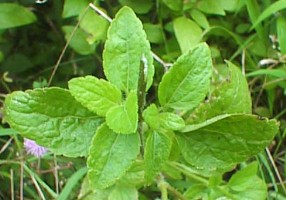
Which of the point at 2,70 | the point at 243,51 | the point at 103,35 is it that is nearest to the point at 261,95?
the point at 243,51

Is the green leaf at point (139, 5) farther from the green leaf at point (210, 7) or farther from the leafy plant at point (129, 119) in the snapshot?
the leafy plant at point (129, 119)

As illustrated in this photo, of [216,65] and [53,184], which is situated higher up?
[216,65]

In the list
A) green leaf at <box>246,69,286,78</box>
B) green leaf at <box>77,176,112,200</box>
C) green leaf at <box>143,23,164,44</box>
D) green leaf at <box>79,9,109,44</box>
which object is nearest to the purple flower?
green leaf at <box>77,176,112,200</box>

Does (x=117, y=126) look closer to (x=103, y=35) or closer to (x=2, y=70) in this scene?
(x=103, y=35)

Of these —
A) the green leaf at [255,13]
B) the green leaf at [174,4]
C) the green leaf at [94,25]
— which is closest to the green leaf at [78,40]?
the green leaf at [94,25]

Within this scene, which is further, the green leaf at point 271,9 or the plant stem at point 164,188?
the green leaf at point 271,9

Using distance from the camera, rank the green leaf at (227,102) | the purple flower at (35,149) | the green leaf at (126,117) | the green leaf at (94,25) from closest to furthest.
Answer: the green leaf at (126,117)
the green leaf at (227,102)
the purple flower at (35,149)
the green leaf at (94,25)
